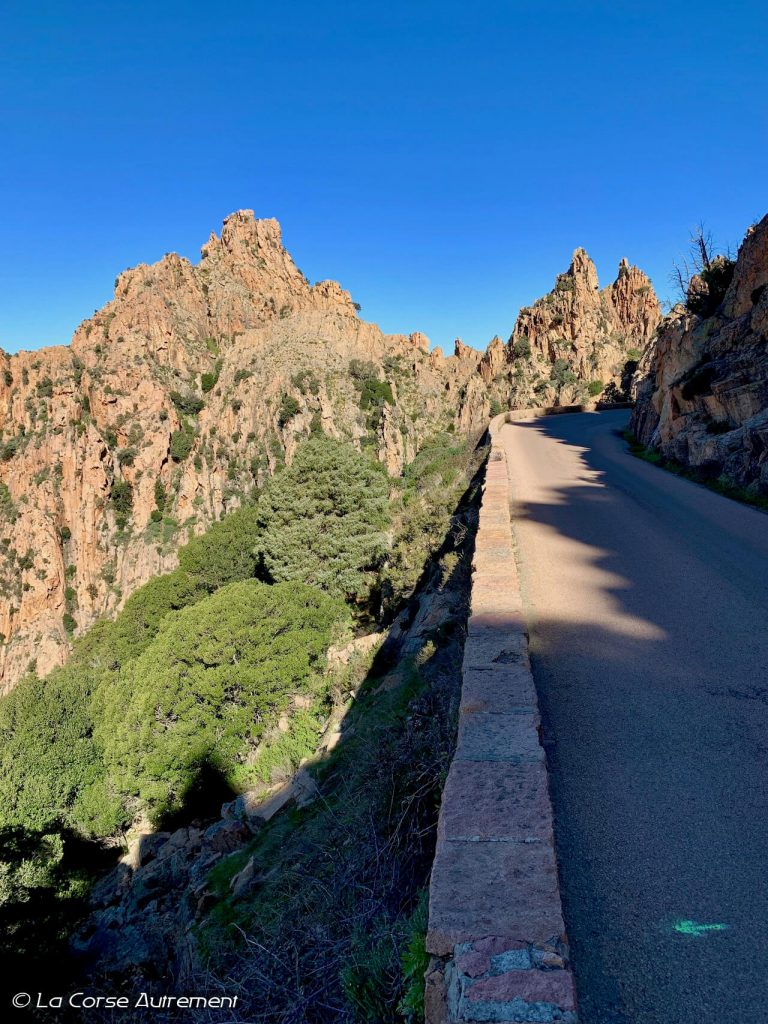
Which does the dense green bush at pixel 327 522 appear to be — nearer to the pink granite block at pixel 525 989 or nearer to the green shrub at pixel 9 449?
the pink granite block at pixel 525 989

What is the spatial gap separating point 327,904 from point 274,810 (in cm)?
588

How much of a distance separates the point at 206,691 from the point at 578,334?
58241mm

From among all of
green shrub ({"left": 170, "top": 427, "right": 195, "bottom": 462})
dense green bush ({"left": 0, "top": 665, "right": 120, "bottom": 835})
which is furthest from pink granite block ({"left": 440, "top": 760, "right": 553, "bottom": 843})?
green shrub ({"left": 170, "top": 427, "right": 195, "bottom": 462})

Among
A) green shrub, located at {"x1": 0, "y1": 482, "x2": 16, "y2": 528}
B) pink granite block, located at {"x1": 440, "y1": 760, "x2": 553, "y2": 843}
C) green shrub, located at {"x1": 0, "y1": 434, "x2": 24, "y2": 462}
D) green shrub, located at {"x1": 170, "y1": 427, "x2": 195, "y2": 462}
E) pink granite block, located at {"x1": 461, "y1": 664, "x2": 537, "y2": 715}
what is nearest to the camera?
pink granite block, located at {"x1": 440, "y1": 760, "x2": 553, "y2": 843}

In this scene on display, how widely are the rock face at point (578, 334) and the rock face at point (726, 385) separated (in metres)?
38.8

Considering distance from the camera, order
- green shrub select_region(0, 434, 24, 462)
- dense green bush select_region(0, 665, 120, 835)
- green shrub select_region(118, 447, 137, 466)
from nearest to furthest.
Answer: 1. dense green bush select_region(0, 665, 120, 835)
2. green shrub select_region(0, 434, 24, 462)
3. green shrub select_region(118, 447, 137, 466)

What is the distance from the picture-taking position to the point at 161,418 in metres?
60.3

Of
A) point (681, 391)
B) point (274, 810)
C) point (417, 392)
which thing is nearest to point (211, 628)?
point (274, 810)

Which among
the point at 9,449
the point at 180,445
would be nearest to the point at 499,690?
the point at 180,445

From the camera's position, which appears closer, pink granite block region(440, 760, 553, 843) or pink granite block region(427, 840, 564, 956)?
pink granite block region(427, 840, 564, 956)

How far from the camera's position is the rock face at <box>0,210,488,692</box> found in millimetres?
51750

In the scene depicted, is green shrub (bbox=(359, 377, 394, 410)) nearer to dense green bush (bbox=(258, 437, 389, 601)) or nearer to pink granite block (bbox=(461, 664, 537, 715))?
dense green bush (bbox=(258, 437, 389, 601))

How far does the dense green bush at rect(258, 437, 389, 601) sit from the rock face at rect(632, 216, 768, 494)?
1125cm

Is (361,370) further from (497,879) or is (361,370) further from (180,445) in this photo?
(497,879)
